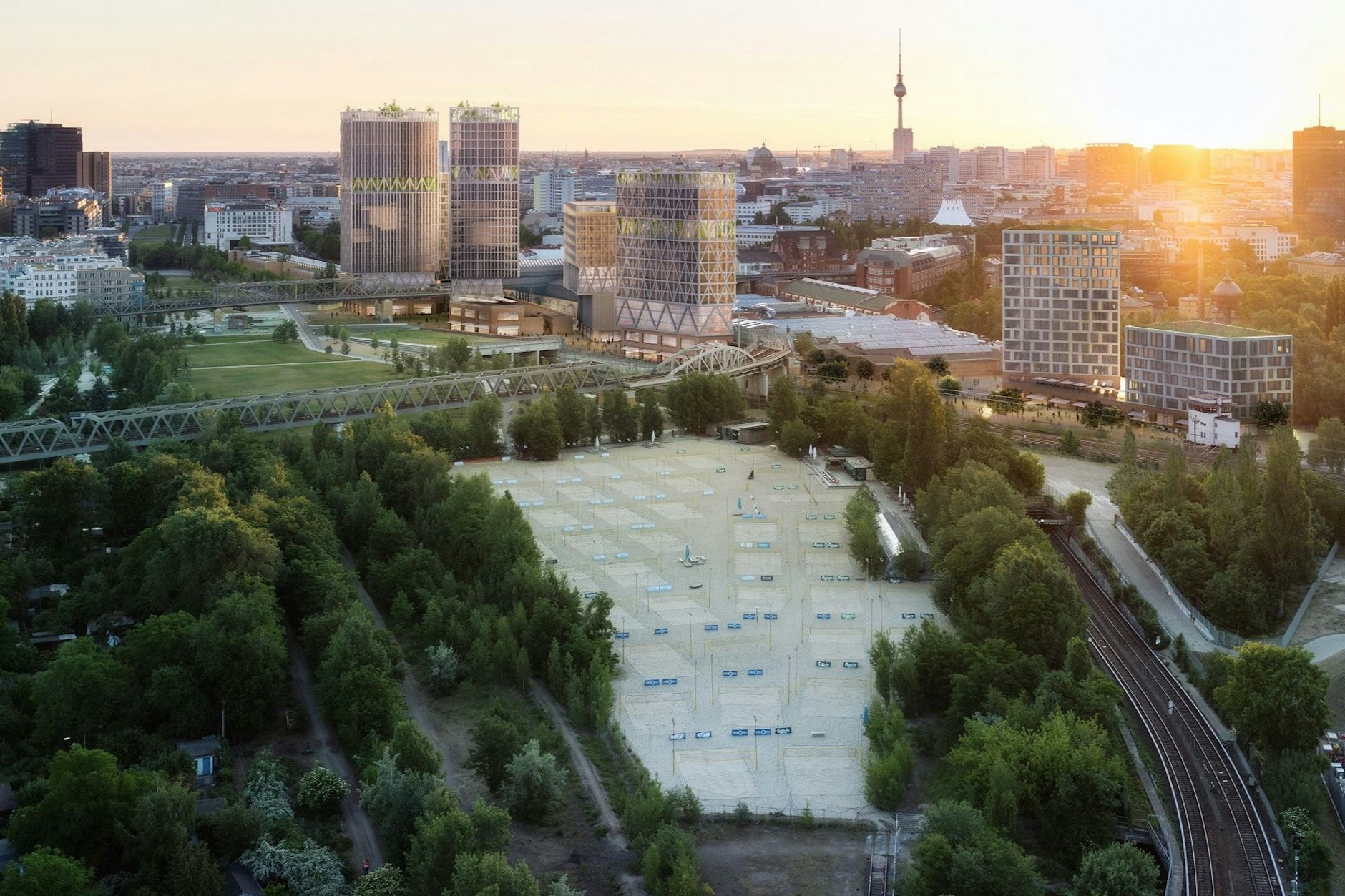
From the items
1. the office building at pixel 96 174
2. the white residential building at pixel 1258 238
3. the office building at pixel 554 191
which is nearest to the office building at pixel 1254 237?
the white residential building at pixel 1258 238

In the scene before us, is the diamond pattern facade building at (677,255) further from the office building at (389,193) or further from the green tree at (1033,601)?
the green tree at (1033,601)

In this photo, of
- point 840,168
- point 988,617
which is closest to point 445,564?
point 988,617

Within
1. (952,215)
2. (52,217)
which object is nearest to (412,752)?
(952,215)

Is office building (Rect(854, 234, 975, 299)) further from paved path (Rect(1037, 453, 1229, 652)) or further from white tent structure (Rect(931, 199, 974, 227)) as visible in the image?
white tent structure (Rect(931, 199, 974, 227))

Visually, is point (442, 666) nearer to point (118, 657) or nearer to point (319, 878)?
point (118, 657)

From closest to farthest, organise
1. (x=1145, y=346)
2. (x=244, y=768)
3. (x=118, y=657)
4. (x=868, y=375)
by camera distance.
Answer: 1. (x=244, y=768)
2. (x=118, y=657)
3. (x=1145, y=346)
4. (x=868, y=375)
